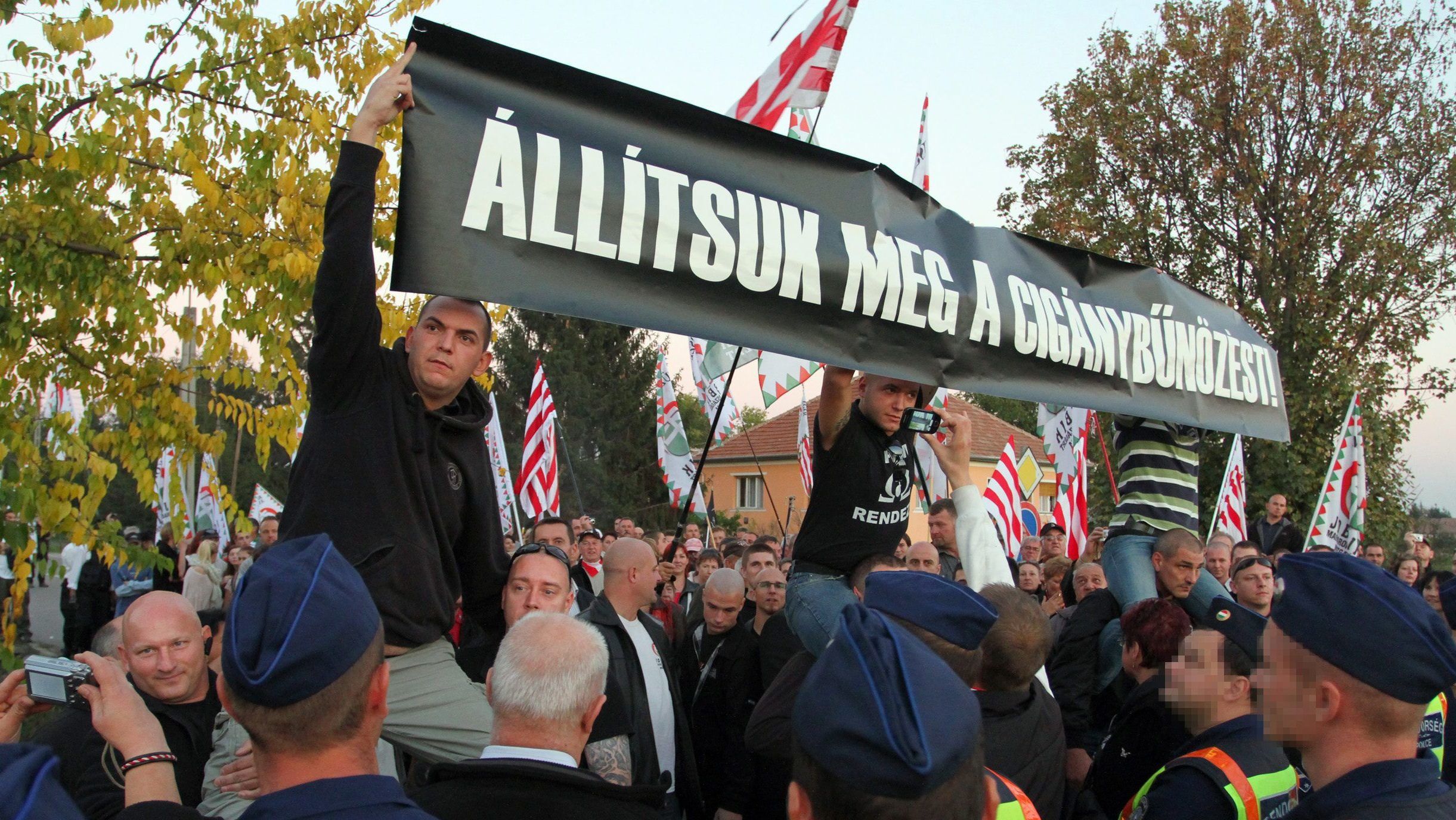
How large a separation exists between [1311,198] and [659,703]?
2254cm

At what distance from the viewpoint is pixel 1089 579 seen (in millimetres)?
7348

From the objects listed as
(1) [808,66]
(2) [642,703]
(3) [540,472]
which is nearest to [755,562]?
(2) [642,703]

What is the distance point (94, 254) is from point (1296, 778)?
609cm

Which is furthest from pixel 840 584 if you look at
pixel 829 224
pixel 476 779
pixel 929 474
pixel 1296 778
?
pixel 929 474

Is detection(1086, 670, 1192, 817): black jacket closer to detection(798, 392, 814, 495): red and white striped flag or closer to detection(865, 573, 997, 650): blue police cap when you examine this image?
detection(865, 573, 997, 650): blue police cap

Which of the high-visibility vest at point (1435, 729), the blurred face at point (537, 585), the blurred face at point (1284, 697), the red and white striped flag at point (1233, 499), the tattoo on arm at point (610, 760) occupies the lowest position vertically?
the tattoo on arm at point (610, 760)

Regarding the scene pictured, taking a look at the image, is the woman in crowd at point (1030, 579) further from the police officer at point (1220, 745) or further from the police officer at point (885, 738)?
the police officer at point (885, 738)

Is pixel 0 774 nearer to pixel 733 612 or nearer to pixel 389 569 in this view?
pixel 389 569

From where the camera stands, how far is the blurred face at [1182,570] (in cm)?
522

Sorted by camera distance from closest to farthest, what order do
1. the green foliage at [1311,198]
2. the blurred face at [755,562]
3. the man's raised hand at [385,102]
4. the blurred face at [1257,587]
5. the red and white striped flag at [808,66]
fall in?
1. the man's raised hand at [385,102]
2. the red and white striped flag at [808,66]
3. the blurred face at [1257,587]
4. the blurred face at [755,562]
5. the green foliage at [1311,198]

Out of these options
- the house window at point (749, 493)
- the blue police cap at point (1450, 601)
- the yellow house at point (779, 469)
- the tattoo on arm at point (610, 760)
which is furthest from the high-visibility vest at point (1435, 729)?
the house window at point (749, 493)

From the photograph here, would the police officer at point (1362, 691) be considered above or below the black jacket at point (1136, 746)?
above

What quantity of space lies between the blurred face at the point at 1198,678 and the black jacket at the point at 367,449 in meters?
2.37

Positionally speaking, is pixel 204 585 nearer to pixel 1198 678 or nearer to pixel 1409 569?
pixel 1198 678
